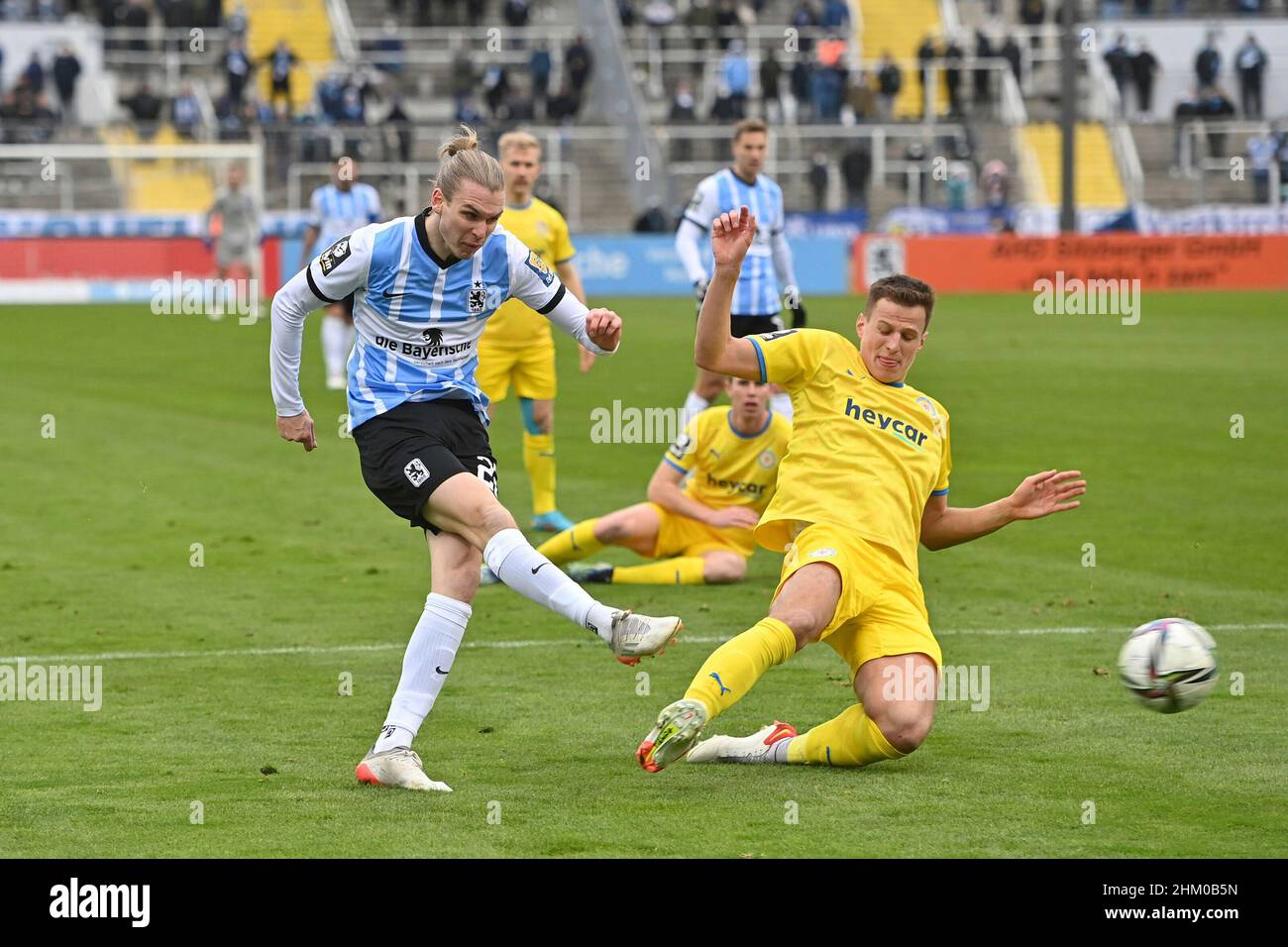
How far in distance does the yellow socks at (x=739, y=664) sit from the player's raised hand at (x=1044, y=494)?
3.16ft

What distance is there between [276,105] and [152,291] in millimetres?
8499

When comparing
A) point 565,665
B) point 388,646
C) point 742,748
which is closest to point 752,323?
point 388,646

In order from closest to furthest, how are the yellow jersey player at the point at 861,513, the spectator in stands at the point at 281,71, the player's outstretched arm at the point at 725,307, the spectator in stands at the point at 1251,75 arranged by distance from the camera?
the player's outstretched arm at the point at 725,307 < the yellow jersey player at the point at 861,513 < the spectator in stands at the point at 281,71 < the spectator in stands at the point at 1251,75

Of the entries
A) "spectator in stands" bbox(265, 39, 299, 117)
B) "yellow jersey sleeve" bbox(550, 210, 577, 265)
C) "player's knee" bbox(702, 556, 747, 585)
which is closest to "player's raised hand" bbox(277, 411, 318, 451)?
"player's knee" bbox(702, 556, 747, 585)

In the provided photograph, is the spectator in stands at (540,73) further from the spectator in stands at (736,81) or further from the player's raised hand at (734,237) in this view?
the player's raised hand at (734,237)

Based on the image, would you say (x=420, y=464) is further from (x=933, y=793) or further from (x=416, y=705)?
(x=933, y=793)

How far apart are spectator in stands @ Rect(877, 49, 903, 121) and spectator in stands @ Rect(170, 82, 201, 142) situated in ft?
46.3

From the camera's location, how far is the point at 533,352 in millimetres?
11898

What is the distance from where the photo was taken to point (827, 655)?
8.68 meters

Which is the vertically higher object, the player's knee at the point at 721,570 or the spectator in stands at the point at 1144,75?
the spectator in stands at the point at 1144,75

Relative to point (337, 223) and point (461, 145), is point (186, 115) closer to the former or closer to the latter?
point (337, 223)

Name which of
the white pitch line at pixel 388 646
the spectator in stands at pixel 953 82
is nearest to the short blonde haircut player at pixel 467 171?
the white pitch line at pixel 388 646

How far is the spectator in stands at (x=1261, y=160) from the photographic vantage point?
39.2m
